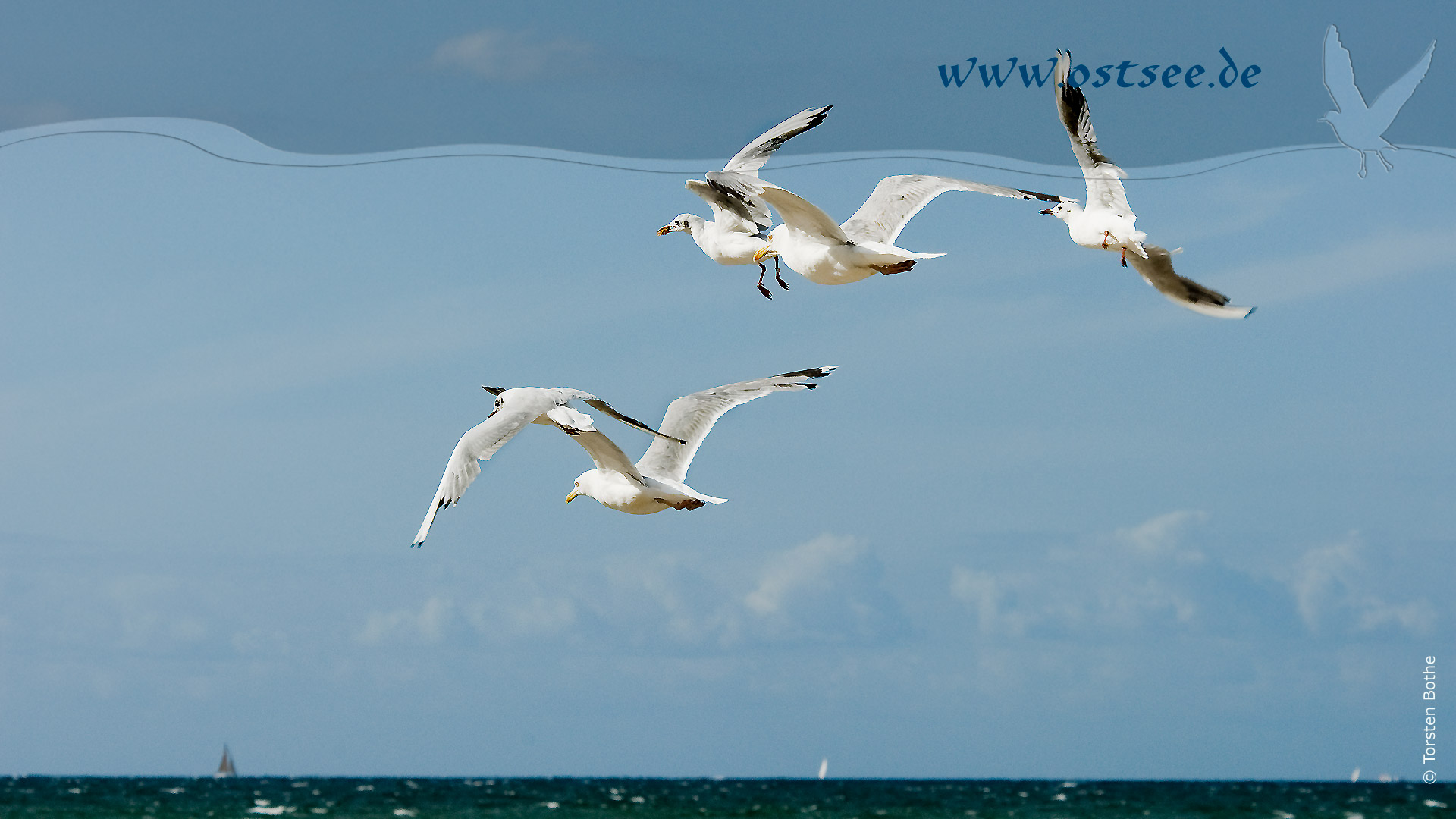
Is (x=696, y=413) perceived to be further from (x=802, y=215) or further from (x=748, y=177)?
(x=748, y=177)

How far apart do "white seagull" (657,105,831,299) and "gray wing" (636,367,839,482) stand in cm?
84

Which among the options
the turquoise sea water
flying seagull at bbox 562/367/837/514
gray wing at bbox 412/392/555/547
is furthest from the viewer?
the turquoise sea water

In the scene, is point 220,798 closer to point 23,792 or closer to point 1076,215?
point 23,792

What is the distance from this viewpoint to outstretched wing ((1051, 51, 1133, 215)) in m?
11.0

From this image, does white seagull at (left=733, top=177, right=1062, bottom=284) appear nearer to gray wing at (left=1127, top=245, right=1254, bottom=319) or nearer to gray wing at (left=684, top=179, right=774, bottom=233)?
gray wing at (left=684, top=179, right=774, bottom=233)

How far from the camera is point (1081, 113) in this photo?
11.1m

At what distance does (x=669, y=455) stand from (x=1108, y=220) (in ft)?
10.5

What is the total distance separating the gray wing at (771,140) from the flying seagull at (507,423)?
2198 mm

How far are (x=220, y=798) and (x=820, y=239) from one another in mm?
43795

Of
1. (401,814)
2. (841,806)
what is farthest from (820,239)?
(841,806)

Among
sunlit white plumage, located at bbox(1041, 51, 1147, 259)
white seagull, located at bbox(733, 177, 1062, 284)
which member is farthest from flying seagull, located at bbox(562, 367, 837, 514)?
sunlit white plumage, located at bbox(1041, 51, 1147, 259)

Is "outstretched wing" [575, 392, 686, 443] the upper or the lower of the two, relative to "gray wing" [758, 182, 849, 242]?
lower

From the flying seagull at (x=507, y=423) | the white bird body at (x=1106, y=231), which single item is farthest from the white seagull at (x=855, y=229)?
the flying seagull at (x=507, y=423)

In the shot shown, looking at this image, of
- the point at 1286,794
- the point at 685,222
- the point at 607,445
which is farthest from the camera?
the point at 1286,794
